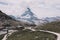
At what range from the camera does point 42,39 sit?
250 feet

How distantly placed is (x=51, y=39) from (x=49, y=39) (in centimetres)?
82

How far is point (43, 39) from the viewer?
76.1 m

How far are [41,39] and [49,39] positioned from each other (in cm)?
365

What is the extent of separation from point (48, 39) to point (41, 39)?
3.28 meters

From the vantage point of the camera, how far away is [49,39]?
245 feet

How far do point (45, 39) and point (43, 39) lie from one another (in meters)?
0.78

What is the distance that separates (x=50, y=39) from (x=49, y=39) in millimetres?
386

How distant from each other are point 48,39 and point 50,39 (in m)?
0.77

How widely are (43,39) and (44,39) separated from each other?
0.39 metres

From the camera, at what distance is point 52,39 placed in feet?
242

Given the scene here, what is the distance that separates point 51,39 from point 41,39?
14.6 ft

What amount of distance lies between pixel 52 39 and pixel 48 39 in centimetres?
172

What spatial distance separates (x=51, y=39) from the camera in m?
74.2

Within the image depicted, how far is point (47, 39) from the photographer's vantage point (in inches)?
2960
